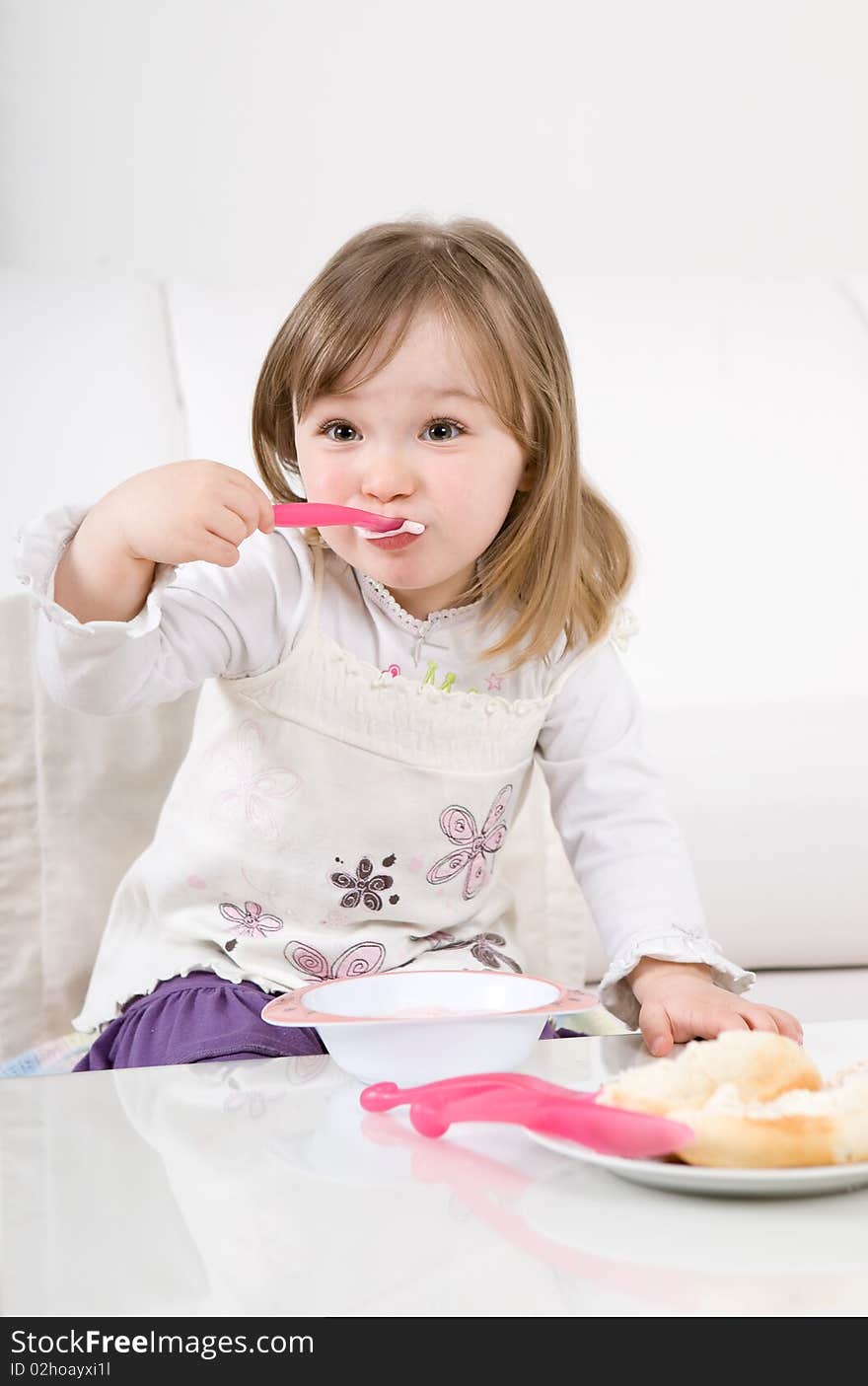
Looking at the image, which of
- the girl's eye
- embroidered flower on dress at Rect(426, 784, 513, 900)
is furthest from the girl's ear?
embroidered flower on dress at Rect(426, 784, 513, 900)

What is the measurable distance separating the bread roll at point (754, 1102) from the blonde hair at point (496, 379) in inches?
21.2

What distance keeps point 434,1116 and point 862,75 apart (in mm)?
2196

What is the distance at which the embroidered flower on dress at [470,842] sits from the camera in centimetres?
104

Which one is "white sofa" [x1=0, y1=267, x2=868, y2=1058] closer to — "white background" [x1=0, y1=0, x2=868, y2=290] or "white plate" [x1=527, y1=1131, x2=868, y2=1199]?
"white background" [x1=0, y1=0, x2=868, y2=290]

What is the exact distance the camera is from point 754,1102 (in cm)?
50

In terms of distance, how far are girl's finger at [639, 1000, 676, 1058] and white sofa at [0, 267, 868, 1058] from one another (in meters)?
0.34

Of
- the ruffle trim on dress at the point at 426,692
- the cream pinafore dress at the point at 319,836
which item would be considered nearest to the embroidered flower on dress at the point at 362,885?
the cream pinafore dress at the point at 319,836

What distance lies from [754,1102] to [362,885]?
0.54 m

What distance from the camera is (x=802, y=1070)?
54 cm

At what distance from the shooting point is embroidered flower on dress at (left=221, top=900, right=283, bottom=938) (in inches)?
39.0

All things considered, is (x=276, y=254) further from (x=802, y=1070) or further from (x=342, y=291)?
(x=802, y=1070)

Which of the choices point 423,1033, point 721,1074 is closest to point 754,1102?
point 721,1074

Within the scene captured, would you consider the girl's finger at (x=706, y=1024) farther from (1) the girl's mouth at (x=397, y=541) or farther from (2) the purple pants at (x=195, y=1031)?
(1) the girl's mouth at (x=397, y=541)

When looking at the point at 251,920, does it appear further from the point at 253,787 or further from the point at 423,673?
the point at 423,673
